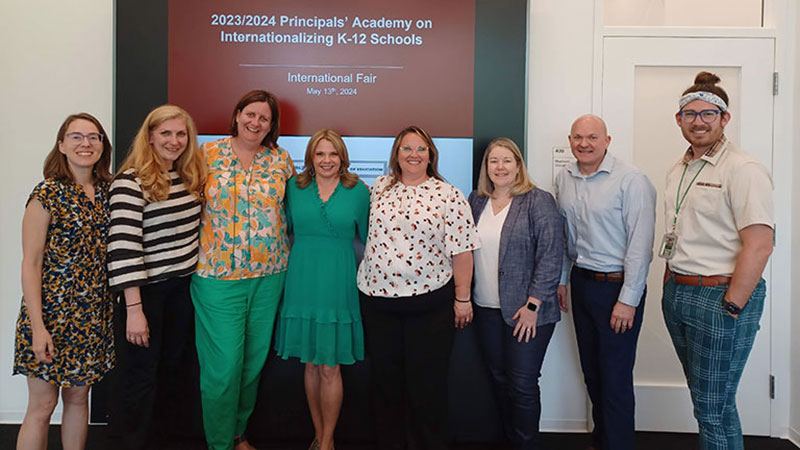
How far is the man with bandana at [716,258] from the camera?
1.83 m

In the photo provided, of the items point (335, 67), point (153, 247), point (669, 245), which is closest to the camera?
point (669, 245)

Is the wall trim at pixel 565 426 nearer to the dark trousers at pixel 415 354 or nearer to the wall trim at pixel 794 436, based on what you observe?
the dark trousers at pixel 415 354

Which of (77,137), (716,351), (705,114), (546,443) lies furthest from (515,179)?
(77,137)

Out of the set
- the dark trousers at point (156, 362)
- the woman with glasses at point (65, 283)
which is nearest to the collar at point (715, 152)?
the dark trousers at point (156, 362)

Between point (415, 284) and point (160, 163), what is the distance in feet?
4.24

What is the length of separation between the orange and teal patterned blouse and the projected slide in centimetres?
45

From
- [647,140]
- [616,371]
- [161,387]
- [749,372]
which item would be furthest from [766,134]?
[161,387]

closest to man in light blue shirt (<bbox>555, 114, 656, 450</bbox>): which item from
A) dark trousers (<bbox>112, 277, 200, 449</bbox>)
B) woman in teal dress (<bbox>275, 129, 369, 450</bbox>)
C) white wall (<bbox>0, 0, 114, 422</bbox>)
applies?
woman in teal dress (<bbox>275, 129, 369, 450</bbox>)

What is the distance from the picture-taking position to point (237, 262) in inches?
90.7

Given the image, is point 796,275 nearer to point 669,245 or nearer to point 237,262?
point 669,245

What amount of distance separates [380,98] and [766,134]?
2269 millimetres

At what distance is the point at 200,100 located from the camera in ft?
8.92

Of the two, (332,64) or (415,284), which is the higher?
(332,64)

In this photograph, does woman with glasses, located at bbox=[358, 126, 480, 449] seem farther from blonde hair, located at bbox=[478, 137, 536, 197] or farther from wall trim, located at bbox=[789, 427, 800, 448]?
wall trim, located at bbox=[789, 427, 800, 448]
